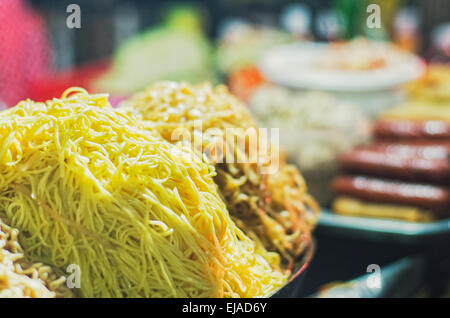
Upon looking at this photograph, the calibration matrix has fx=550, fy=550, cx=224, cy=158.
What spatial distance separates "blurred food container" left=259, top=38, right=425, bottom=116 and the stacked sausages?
0.57 meters

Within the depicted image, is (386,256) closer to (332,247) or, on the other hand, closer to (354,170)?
(332,247)

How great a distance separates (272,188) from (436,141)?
5.00 feet

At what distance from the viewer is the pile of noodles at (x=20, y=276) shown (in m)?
0.77

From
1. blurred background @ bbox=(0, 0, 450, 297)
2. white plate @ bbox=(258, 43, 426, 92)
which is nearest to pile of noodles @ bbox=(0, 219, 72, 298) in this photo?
blurred background @ bbox=(0, 0, 450, 297)

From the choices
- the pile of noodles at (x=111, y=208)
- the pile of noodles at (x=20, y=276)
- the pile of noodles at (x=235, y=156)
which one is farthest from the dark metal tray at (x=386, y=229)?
the pile of noodles at (x=20, y=276)

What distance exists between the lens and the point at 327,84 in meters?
2.95

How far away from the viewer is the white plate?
295cm

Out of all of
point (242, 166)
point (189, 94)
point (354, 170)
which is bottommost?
point (354, 170)

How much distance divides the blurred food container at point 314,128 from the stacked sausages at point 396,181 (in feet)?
0.23

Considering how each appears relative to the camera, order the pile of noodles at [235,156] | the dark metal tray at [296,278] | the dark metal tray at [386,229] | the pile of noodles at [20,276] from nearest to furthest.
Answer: the pile of noodles at [20,276]
the dark metal tray at [296,278]
the pile of noodles at [235,156]
the dark metal tray at [386,229]

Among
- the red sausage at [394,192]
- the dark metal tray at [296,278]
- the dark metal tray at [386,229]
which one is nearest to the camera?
the dark metal tray at [296,278]

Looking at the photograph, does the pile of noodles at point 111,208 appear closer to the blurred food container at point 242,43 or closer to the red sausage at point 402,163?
the red sausage at point 402,163

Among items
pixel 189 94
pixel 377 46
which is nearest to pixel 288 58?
pixel 377 46

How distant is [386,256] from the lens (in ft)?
6.89
